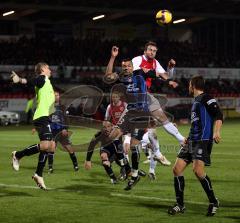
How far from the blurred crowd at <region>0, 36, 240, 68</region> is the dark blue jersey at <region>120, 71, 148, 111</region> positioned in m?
37.1

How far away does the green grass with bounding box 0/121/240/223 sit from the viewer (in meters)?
10.1

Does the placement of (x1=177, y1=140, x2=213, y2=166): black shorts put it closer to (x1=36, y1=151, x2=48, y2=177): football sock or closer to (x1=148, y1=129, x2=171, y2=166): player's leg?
(x1=36, y1=151, x2=48, y2=177): football sock

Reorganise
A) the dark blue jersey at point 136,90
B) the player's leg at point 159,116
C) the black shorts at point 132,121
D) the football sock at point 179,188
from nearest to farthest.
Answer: the football sock at point 179,188 < the dark blue jersey at point 136,90 < the black shorts at point 132,121 < the player's leg at point 159,116

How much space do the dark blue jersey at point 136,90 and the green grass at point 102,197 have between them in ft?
5.42

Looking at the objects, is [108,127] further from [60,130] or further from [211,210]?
[211,210]

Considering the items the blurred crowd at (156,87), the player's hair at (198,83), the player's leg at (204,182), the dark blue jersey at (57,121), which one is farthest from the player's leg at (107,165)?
the blurred crowd at (156,87)

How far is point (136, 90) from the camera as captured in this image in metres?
13.6

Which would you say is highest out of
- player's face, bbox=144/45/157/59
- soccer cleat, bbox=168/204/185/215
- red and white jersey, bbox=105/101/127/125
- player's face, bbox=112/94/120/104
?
player's face, bbox=144/45/157/59

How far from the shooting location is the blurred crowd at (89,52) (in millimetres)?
52266

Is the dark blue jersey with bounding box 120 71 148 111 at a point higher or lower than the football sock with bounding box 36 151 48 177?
higher

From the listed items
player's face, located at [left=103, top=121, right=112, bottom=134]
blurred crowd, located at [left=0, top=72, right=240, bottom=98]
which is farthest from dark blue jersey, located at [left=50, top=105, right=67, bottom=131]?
blurred crowd, located at [left=0, top=72, right=240, bottom=98]

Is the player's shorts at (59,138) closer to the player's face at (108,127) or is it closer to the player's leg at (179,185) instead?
the player's face at (108,127)

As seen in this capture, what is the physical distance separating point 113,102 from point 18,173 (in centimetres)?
326

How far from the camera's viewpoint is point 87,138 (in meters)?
29.3
